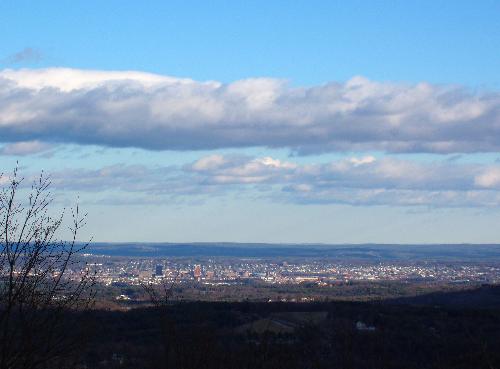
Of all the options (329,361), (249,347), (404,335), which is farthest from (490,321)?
(249,347)

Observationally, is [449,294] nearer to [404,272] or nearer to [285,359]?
[285,359]

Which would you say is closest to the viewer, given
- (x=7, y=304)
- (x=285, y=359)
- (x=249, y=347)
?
(x=7, y=304)

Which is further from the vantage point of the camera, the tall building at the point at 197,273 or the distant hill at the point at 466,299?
the tall building at the point at 197,273

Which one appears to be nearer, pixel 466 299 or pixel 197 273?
pixel 466 299

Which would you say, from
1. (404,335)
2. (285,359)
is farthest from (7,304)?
(404,335)

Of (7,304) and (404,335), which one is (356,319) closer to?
(404,335)

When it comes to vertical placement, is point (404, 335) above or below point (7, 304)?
below

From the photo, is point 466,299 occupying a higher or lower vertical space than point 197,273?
lower

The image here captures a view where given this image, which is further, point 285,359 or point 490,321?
point 490,321

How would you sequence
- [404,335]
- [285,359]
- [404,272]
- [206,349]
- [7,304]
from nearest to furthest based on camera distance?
[7,304]
[206,349]
[285,359]
[404,335]
[404,272]

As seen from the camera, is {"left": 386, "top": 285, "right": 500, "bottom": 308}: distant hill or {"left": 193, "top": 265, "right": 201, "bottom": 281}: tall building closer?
{"left": 386, "top": 285, "right": 500, "bottom": 308}: distant hill
